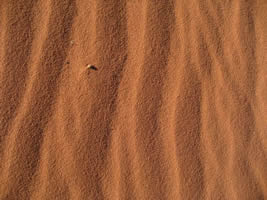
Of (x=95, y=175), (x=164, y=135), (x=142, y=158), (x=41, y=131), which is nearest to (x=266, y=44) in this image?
(x=164, y=135)

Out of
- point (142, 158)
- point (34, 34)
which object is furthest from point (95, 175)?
point (34, 34)

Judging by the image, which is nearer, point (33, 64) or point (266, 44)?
point (33, 64)

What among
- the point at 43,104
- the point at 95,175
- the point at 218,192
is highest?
the point at 43,104

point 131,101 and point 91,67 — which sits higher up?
point 91,67

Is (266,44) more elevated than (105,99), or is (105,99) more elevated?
(266,44)

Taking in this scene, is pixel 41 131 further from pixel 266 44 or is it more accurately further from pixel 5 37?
pixel 266 44

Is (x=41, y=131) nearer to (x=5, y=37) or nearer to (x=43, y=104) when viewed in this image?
(x=43, y=104)
